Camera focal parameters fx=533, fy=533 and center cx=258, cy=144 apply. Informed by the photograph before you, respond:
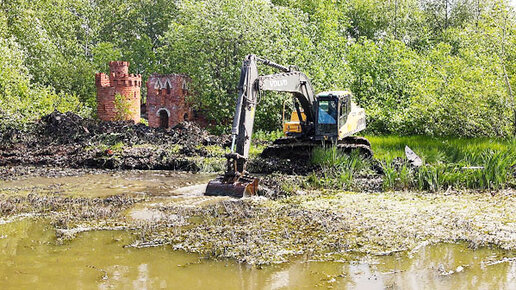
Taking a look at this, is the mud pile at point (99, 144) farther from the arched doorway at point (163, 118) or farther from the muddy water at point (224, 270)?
the muddy water at point (224, 270)

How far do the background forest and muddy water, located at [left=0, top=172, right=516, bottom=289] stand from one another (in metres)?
11.7

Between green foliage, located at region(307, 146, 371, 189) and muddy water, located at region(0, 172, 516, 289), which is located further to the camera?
green foliage, located at region(307, 146, 371, 189)

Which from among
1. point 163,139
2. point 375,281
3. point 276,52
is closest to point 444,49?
point 276,52

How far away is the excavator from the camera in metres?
10.6

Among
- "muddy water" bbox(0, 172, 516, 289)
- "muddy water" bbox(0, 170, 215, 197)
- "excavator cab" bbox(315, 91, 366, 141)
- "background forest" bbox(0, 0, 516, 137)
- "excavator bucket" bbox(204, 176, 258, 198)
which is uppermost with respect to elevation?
"background forest" bbox(0, 0, 516, 137)

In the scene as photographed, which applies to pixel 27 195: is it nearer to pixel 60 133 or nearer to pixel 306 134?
pixel 306 134

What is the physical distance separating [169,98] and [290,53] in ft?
24.5

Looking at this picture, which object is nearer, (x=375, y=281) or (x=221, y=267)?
(x=375, y=281)

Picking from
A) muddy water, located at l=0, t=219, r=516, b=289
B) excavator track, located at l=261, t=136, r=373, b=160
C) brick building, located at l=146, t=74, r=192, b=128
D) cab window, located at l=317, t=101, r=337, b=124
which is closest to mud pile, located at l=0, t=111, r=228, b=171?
excavator track, located at l=261, t=136, r=373, b=160

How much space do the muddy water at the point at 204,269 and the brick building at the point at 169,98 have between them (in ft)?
71.5

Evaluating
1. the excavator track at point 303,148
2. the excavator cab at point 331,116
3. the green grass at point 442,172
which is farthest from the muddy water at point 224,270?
the excavator track at point 303,148

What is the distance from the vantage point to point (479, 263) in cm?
615

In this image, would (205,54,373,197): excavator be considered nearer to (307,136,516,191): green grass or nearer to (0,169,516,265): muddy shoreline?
(0,169,516,265): muddy shoreline

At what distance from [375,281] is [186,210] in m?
4.38
